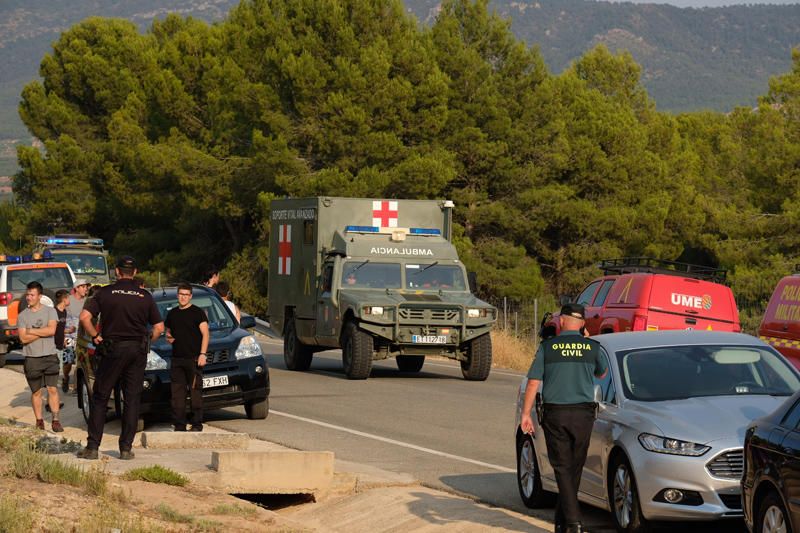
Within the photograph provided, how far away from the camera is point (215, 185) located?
5228 cm

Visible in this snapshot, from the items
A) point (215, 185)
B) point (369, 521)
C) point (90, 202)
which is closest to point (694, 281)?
point (369, 521)

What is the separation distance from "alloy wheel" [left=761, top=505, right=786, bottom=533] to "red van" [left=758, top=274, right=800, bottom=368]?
8.44 m

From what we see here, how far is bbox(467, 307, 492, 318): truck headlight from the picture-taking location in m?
23.4

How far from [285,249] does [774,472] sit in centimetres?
1961

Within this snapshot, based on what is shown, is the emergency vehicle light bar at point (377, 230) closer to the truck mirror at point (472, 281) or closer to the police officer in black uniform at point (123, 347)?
the truck mirror at point (472, 281)

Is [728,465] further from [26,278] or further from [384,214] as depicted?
[26,278]

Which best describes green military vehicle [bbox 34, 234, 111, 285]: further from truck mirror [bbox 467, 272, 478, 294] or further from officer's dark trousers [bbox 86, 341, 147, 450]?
officer's dark trousers [bbox 86, 341, 147, 450]

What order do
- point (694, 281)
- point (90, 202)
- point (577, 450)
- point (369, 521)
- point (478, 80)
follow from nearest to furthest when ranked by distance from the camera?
point (577, 450) → point (369, 521) → point (694, 281) → point (478, 80) → point (90, 202)

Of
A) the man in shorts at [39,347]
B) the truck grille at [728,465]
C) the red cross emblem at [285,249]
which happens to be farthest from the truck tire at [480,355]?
the truck grille at [728,465]

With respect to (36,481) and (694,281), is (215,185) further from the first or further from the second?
(36,481)

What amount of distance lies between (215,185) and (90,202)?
13.9 metres

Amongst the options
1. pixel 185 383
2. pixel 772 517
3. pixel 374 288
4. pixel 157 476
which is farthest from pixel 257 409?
pixel 772 517

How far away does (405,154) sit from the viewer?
48969mm

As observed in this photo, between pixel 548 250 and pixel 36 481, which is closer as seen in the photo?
pixel 36 481
